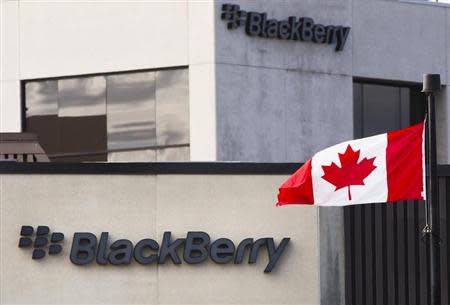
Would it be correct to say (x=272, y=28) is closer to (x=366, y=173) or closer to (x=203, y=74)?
(x=203, y=74)

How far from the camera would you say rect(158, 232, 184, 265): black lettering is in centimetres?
1967

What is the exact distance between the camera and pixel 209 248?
19.8 m

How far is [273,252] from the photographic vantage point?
20.0 meters

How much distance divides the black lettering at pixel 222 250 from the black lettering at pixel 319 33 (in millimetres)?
13019

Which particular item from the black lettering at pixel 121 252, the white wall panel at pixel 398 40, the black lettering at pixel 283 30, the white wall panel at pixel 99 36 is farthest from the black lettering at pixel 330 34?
the black lettering at pixel 121 252

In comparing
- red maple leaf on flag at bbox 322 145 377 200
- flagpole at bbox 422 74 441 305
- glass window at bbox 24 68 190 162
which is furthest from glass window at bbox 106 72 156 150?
flagpole at bbox 422 74 441 305

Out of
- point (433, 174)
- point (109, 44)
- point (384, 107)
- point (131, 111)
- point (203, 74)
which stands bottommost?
point (433, 174)

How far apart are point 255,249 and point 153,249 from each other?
5.49 ft

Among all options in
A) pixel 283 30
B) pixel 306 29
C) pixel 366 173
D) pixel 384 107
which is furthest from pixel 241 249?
pixel 384 107

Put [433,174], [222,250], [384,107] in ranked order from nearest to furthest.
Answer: [433,174] → [222,250] → [384,107]

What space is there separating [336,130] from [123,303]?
13729 millimetres

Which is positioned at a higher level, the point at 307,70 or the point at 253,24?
the point at 253,24

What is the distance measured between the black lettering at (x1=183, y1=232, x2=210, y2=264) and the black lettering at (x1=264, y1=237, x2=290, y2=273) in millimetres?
1029

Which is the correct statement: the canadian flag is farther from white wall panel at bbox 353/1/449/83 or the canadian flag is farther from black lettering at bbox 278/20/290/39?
white wall panel at bbox 353/1/449/83
